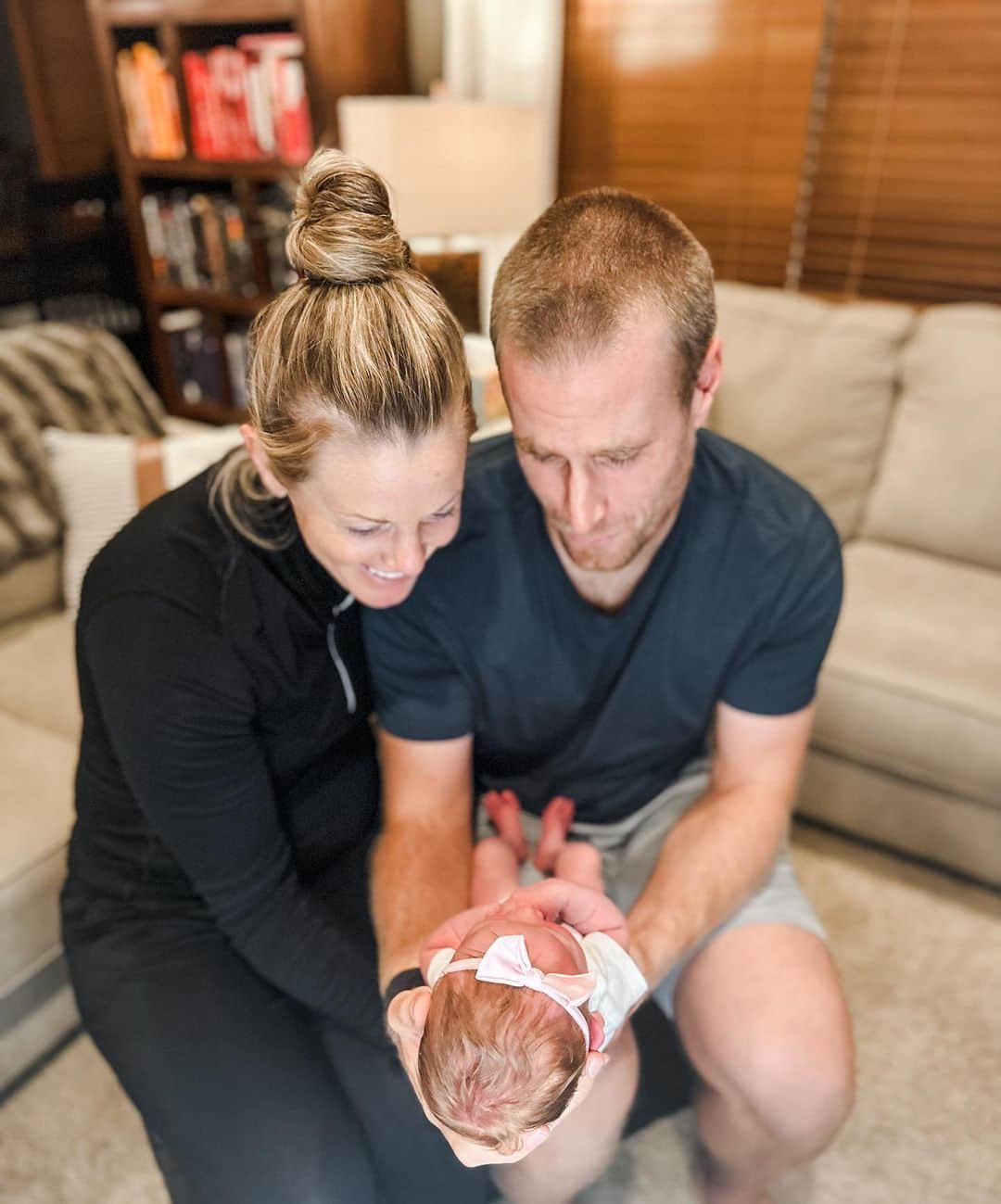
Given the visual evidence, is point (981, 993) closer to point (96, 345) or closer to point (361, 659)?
point (361, 659)

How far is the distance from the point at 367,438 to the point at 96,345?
156 centimetres

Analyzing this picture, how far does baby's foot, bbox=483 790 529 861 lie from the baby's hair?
1.47 ft

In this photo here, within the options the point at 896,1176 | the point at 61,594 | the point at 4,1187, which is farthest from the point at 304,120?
the point at 896,1176

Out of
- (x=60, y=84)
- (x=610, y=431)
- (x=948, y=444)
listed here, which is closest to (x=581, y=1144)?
(x=610, y=431)

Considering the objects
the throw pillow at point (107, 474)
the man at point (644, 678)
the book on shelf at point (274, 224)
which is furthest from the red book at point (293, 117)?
the man at point (644, 678)

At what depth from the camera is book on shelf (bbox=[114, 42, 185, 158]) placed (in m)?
3.12

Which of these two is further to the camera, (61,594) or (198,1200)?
(61,594)

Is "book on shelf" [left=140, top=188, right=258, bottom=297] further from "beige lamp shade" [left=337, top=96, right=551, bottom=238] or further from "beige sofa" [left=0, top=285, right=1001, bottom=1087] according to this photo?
"beige sofa" [left=0, top=285, right=1001, bottom=1087]

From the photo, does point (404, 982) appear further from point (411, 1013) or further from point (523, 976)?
point (523, 976)

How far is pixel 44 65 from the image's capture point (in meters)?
3.71

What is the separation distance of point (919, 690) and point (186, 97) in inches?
116

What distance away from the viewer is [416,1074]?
845mm

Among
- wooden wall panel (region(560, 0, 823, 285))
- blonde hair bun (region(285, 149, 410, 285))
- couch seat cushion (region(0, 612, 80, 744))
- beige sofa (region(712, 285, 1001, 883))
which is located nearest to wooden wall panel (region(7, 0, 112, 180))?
wooden wall panel (region(560, 0, 823, 285))

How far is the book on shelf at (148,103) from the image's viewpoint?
3125 mm
